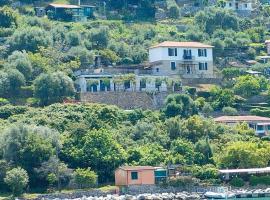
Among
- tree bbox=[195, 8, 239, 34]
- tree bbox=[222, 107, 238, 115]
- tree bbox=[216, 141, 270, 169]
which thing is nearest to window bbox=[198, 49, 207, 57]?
tree bbox=[222, 107, 238, 115]

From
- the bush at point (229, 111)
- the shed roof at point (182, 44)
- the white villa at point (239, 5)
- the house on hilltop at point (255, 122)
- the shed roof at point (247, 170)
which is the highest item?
the white villa at point (239, 5)

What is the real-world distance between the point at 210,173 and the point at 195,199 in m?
4.46

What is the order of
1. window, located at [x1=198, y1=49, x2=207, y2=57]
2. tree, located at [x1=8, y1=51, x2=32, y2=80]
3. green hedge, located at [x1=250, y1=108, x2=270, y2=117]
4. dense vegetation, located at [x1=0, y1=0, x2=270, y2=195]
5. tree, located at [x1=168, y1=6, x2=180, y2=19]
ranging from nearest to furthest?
dense vegetation, located at [x1=0, y1=0, x2=270, y2=195], tree, located at [x1=8, y1=51, x2=32, y2=80], green hedge, located at [x1=250, y1=108, x2=270, y2=117], window, located at [x1=198, y1=49, x2=207, y2=57], tree, located at [x1=168, y1=6, x2=180, y2=19]

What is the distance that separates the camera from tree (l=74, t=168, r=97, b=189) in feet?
237

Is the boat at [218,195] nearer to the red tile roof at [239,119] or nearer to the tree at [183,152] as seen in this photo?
the tree at [183,152]

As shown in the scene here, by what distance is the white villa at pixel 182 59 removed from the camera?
309ft

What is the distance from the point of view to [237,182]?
7594 centimetres

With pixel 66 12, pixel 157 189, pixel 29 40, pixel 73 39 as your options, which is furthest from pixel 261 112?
pixel 66 12

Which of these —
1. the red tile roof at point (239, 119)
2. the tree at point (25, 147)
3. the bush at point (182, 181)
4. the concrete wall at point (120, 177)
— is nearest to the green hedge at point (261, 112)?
the red tile roof at point (239, 119)

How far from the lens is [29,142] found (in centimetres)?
7288

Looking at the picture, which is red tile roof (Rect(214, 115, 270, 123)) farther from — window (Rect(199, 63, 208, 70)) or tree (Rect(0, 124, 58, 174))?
tree (Rect(0, 124, 58, 174))

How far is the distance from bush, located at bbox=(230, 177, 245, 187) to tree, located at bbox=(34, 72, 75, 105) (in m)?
15.8

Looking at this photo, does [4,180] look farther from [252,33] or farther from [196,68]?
[252,33]

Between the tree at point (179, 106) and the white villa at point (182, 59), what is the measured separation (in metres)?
8.14
